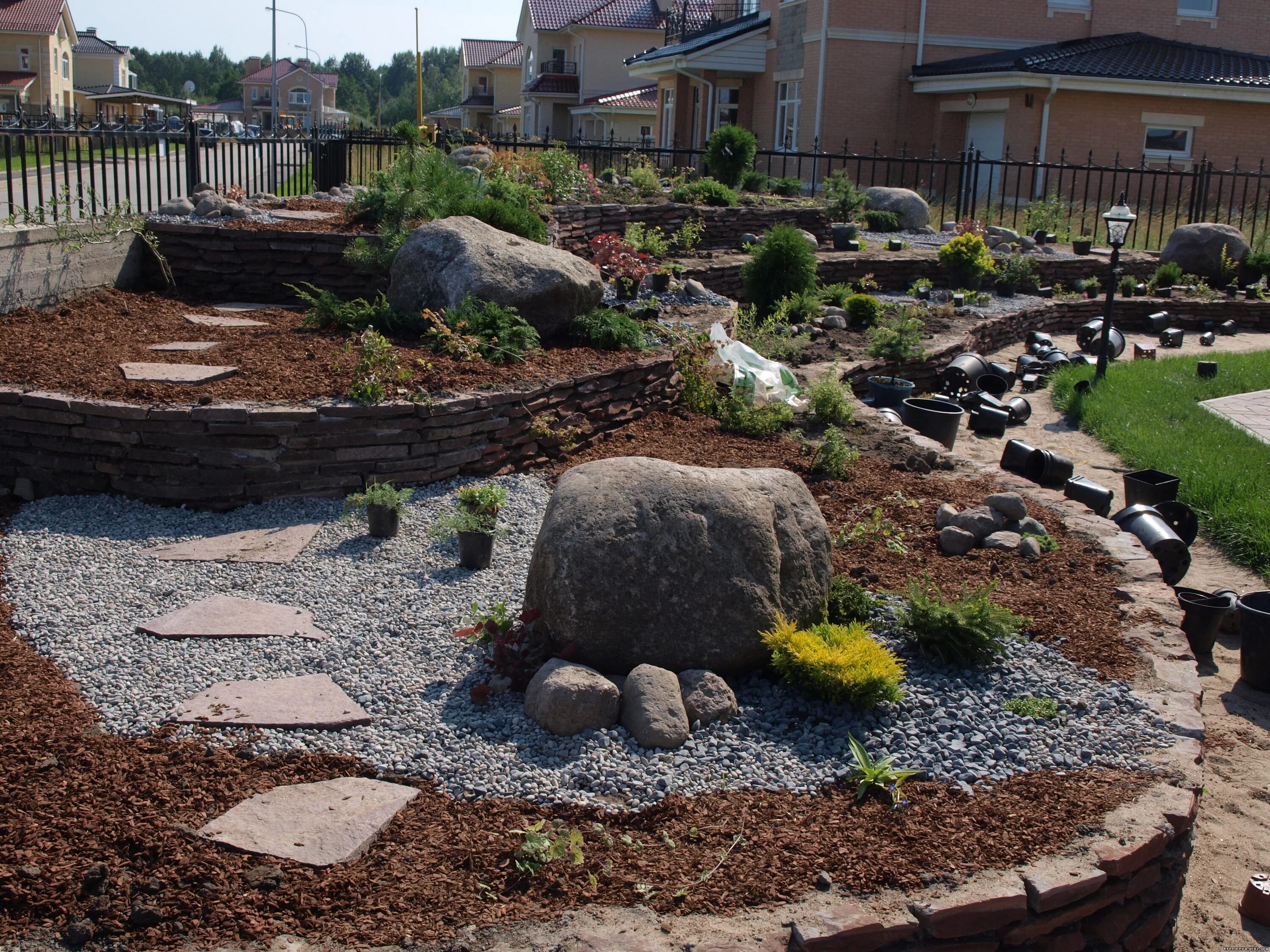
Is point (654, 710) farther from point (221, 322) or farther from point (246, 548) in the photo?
point (221, 322)

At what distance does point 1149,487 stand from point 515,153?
935 cm

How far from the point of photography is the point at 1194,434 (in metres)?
8.72

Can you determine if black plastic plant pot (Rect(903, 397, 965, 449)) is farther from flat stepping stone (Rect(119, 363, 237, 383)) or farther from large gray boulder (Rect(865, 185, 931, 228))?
large gray boulder (Rect(865, 185, 931, 228))

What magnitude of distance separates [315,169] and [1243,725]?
1238 centimetres

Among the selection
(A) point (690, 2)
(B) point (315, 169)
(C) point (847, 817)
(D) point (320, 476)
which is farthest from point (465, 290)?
(A) point (690, 2)

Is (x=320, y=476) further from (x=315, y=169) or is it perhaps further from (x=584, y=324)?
(x=315, y=169)

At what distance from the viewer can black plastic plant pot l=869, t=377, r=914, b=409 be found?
28.9ft

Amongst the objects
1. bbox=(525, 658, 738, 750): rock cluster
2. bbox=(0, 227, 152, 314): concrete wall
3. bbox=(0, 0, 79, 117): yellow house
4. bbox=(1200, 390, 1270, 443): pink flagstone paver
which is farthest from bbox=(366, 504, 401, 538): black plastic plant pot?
bbox=(0, 0, 79, 117): yellow house

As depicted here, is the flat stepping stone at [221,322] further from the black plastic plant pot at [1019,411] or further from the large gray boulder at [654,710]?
the black plastic plant pot at [1019,411]

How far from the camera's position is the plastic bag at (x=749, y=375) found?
7293 millimetres

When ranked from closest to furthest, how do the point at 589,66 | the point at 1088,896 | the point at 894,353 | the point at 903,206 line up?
1. the point at 1088,896
2. the point at 894,353
3. the point at 903,206
4. the point at 589,66

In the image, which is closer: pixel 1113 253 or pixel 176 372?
pixel 176 372

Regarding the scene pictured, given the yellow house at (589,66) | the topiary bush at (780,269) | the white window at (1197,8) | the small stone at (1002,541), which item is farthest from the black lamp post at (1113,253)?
the yellow house at (589,66)

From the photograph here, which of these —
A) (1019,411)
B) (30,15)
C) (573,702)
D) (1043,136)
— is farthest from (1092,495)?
(30,15)
